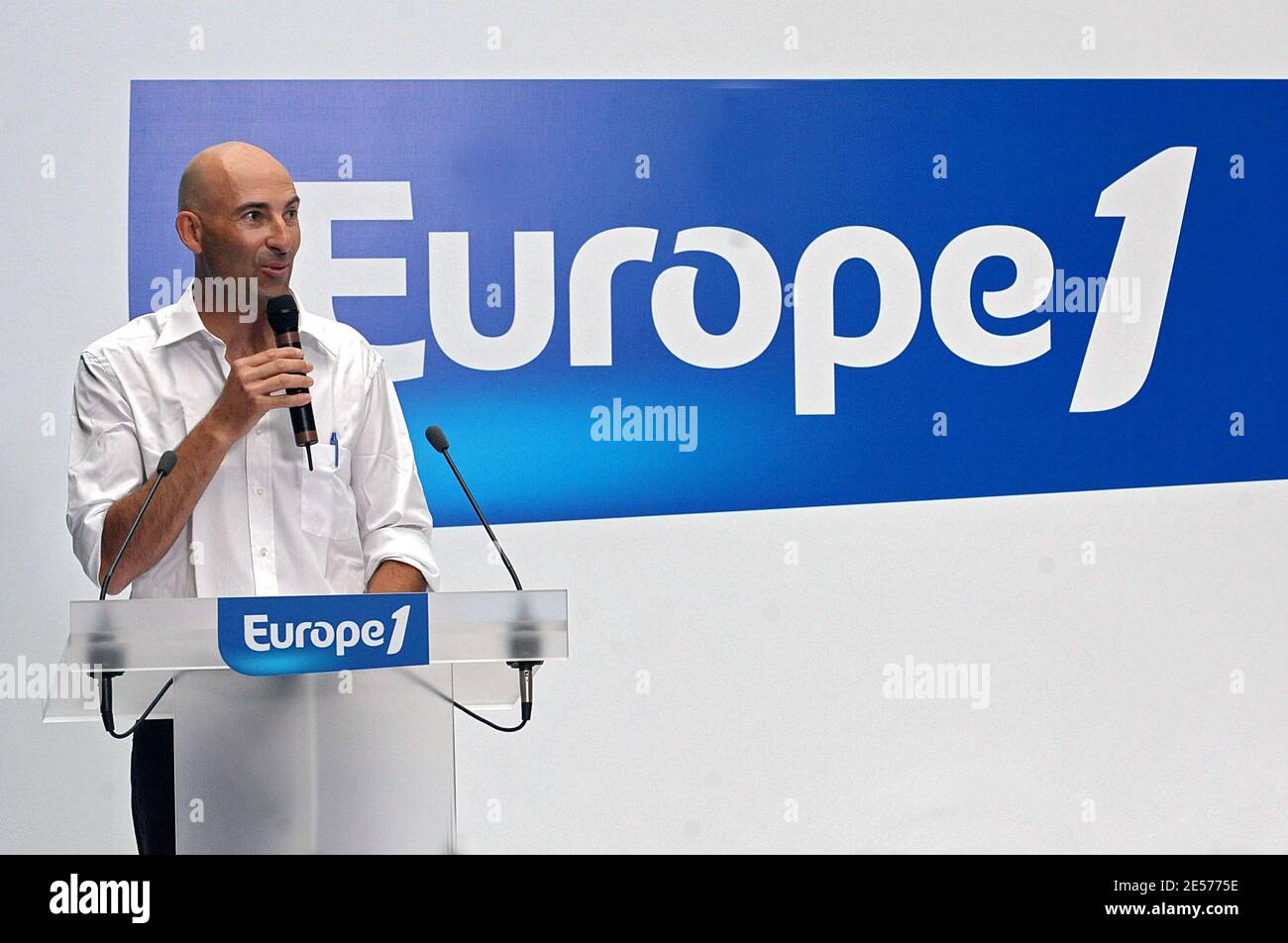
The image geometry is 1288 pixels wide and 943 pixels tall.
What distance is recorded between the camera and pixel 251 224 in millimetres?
2451

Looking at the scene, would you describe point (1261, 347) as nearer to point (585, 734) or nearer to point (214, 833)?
point (585, 734)

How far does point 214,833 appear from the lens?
1.55 metres

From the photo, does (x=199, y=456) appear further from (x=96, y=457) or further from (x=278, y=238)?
(x=278, y=238)

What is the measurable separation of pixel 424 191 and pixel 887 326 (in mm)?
1179

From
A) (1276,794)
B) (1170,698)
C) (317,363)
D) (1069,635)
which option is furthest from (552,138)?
(1276,794)

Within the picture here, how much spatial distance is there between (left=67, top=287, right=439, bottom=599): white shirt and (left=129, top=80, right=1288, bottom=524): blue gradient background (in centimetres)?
96

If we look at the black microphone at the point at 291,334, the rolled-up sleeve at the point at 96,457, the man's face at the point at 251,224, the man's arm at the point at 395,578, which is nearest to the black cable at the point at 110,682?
the rolled-up sleeve at the point at 96,457

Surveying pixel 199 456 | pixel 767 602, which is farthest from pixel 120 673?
pixel 767 602

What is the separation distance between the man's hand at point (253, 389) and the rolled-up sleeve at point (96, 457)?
21cm

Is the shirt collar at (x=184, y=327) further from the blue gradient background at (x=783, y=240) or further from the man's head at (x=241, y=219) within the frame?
the blue gradient background at (x=783, y=240)

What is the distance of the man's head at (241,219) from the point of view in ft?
7.95

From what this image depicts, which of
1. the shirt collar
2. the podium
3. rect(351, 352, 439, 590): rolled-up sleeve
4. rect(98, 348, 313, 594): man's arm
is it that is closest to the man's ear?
the shirt collar

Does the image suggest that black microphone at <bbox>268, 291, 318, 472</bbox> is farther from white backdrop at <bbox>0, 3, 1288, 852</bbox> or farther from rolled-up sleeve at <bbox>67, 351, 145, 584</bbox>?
white backdrop at <bbox>0, 3, 1288, 852</bbox>
